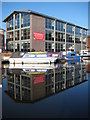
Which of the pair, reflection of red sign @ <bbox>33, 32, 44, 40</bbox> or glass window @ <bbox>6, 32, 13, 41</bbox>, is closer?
reflection of red sign @ <bbox>33, 32, 44, 40</bbox>

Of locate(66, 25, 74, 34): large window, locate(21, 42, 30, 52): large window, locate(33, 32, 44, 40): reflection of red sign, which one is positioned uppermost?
locate(66, 25, 74, 34): large window

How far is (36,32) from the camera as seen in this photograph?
3081cm

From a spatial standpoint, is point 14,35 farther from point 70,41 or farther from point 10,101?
point 10,101

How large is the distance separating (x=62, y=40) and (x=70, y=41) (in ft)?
13.9

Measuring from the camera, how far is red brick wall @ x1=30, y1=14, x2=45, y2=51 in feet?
98.3

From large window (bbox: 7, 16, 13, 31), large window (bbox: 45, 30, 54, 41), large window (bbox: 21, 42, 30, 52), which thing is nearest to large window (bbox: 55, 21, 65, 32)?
large window (bbox: 45, 30, 54, 41)

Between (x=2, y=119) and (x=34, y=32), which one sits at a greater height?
(x=34, y=32)

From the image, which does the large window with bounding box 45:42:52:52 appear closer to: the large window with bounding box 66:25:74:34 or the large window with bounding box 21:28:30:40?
the large window with bounding box 21:28:30:40

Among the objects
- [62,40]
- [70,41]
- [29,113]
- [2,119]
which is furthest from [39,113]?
[70,41]

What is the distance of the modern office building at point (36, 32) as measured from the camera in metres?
30.4

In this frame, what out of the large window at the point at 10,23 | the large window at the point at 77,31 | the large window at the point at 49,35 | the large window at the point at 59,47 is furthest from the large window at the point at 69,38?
the large window at the point at 10,23

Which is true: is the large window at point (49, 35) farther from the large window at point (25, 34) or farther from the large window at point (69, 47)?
the large window at point (69, 47)

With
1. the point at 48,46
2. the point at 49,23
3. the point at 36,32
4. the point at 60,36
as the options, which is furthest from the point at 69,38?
the point at 36,32

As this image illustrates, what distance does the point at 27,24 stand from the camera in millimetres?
30609
